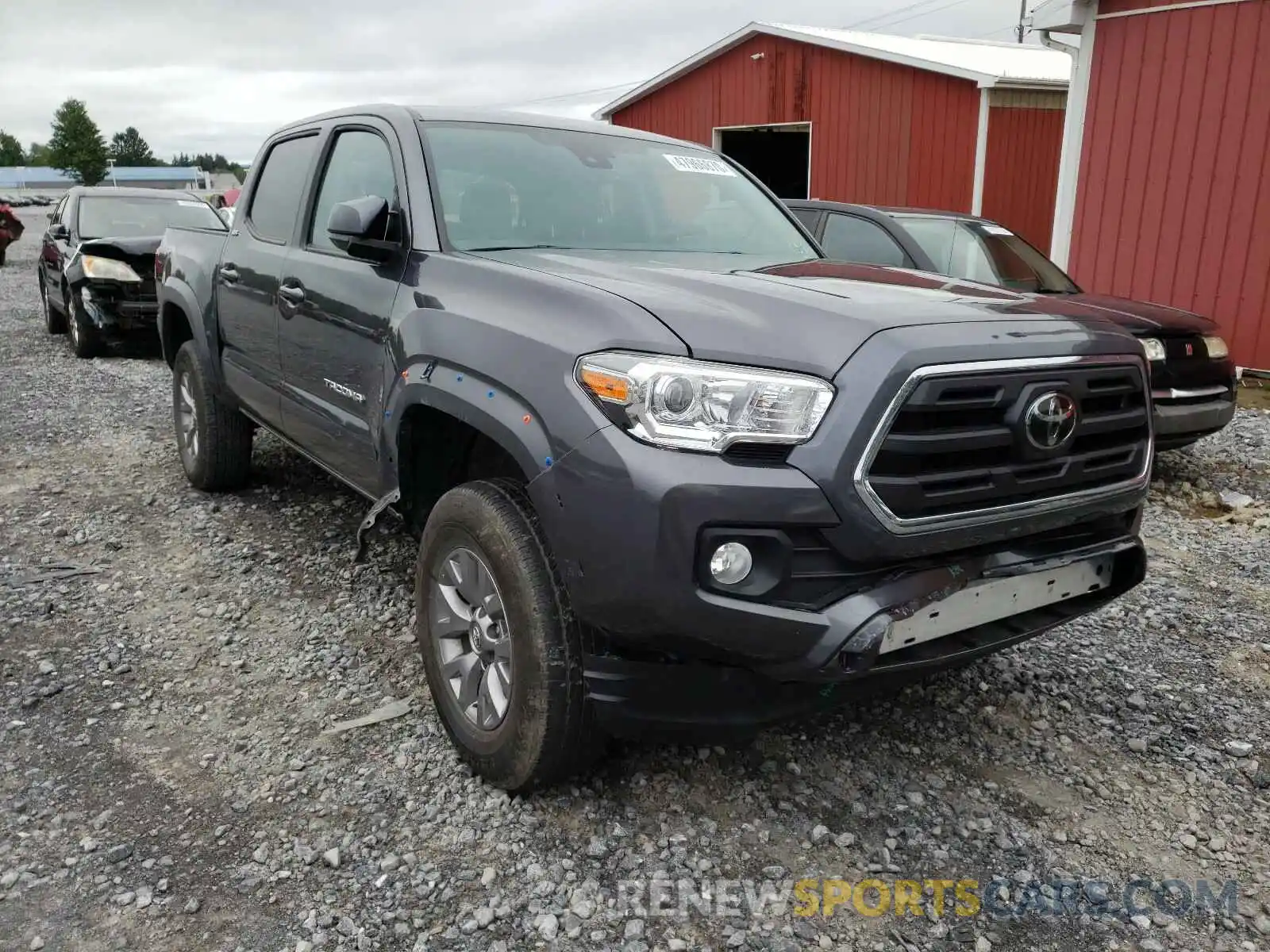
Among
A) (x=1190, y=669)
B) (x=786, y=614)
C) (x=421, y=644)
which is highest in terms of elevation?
(x=786, y=614)

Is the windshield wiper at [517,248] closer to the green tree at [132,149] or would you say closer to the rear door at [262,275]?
the rear door at [262,275]

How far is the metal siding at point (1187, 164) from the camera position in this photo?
8391 millimetres

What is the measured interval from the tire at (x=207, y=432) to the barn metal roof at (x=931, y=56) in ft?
35.0

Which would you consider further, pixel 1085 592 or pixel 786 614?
pixel 1085 592

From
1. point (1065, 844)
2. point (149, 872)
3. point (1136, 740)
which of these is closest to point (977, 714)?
point (1136, 740)

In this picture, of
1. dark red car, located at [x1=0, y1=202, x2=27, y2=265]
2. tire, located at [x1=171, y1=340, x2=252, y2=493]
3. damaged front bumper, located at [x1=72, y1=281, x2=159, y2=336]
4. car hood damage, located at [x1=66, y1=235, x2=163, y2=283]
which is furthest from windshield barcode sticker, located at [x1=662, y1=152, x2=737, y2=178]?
dark red car, located at [x1=0, y1=202, x2=27, y2=265]

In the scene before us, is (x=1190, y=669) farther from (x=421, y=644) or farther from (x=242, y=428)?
(x=242, y=428)

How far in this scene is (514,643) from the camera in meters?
2.45

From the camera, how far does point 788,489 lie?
2.09 m

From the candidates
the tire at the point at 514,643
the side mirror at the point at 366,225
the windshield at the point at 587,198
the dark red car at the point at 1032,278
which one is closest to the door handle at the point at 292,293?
the side mirror at the point at 366,225

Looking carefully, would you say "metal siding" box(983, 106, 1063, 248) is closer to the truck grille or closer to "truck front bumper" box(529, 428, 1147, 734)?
the truck grille

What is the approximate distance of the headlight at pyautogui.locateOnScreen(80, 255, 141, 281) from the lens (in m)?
9.55

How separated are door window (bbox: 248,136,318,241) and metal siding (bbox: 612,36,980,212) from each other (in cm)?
1051

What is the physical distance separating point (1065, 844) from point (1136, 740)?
674mm
